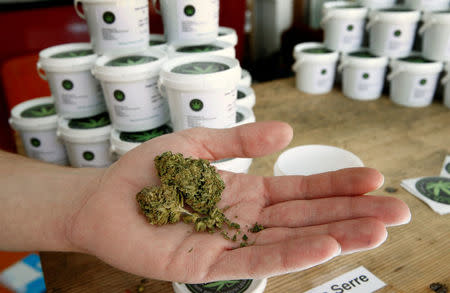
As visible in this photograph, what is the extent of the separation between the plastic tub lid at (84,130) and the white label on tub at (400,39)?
1.32 meters

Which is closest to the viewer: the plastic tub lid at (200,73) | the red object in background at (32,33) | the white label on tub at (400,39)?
the plastic tub lid at (200,73)

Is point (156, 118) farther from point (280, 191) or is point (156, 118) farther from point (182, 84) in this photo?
point (280, 191)

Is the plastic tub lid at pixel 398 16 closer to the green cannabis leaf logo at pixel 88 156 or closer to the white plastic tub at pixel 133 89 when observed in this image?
the white plastic tub at pixel 133 89

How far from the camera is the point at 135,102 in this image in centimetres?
108

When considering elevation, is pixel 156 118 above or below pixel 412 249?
above

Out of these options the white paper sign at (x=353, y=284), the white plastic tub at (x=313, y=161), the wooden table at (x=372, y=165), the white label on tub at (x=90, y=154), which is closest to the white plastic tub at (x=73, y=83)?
the white label on tub at (x=90, y=154)

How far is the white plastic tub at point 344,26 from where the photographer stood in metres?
1.72

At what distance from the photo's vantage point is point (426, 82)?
1609 millimetres

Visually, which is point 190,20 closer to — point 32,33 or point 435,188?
point 435,188

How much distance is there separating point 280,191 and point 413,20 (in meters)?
1.28

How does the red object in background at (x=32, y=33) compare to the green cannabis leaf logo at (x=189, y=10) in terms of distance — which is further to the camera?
the red object in background at (x=32, y=33)

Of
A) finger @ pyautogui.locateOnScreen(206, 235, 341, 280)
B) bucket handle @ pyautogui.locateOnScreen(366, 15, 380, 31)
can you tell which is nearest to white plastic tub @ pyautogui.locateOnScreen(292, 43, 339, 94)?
bucket handle @ pyautogui.locateOnScreen(366, 15, 380, 31)

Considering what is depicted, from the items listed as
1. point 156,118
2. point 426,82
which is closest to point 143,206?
→ point 156,118

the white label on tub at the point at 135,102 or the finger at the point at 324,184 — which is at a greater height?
the white label on tub at the point at 135,102
